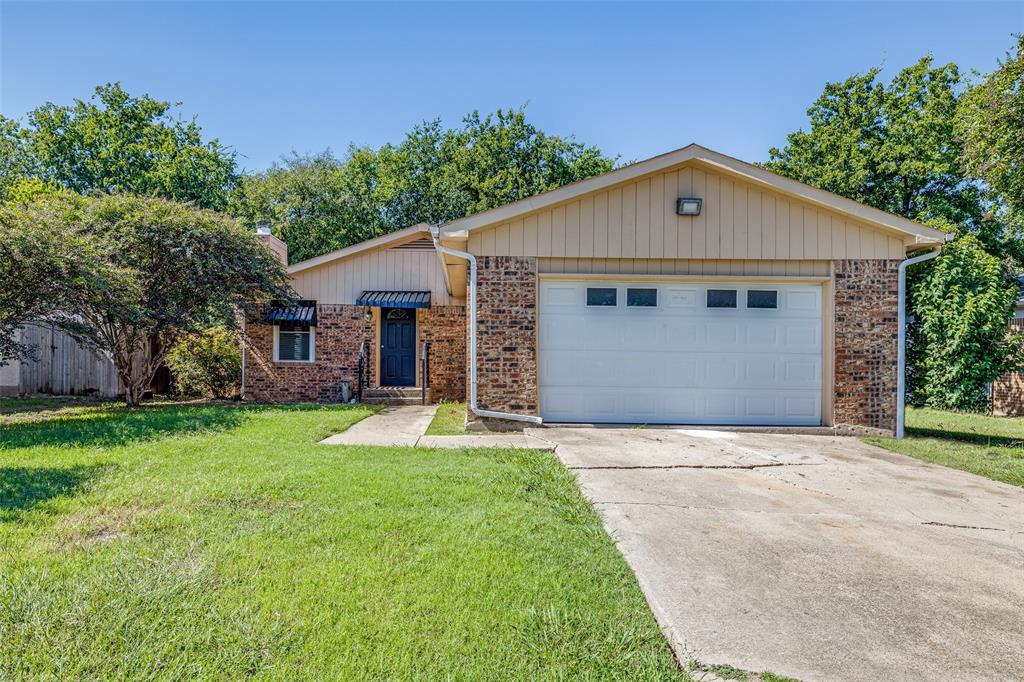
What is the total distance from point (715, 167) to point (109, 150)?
26563mm

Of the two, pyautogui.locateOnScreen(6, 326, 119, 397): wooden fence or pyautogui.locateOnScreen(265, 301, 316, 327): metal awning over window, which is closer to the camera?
pyautogui.locateOnScreen(6, 326, 119, 397): wooden fence

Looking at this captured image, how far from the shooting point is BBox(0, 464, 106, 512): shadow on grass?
405cm

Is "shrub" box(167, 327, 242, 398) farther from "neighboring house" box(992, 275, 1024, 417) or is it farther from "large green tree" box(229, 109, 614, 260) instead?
"neighboring house" box(992, 275, 1024, 417)

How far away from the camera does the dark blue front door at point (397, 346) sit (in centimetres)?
1345

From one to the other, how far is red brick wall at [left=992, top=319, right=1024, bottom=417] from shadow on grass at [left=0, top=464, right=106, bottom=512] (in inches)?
681

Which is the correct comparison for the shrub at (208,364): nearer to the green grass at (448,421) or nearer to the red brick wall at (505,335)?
the green grass at (448,421)

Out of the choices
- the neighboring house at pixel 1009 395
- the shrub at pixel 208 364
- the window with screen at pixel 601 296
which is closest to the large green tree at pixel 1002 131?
the neighboring house at pixel 1009 395

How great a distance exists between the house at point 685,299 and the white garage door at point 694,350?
0.02 metres

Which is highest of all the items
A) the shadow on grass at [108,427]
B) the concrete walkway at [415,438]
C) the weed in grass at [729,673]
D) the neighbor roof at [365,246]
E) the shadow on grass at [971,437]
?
the neighbor roof at [365,246]

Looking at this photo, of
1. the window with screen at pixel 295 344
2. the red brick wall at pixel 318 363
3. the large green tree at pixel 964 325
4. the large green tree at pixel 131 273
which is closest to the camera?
the large green tree at pixel 131 273

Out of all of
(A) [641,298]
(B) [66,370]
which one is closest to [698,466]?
(A) [641,298]

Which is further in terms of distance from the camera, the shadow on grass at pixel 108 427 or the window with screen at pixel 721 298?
the window with screen at pixel 721 298

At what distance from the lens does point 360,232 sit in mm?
23641

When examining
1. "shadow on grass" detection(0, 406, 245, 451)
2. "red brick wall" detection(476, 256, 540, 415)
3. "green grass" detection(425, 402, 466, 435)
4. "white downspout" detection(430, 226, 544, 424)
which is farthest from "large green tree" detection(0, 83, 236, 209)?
"red brick wall" detection(476, 256, 540, 415)
